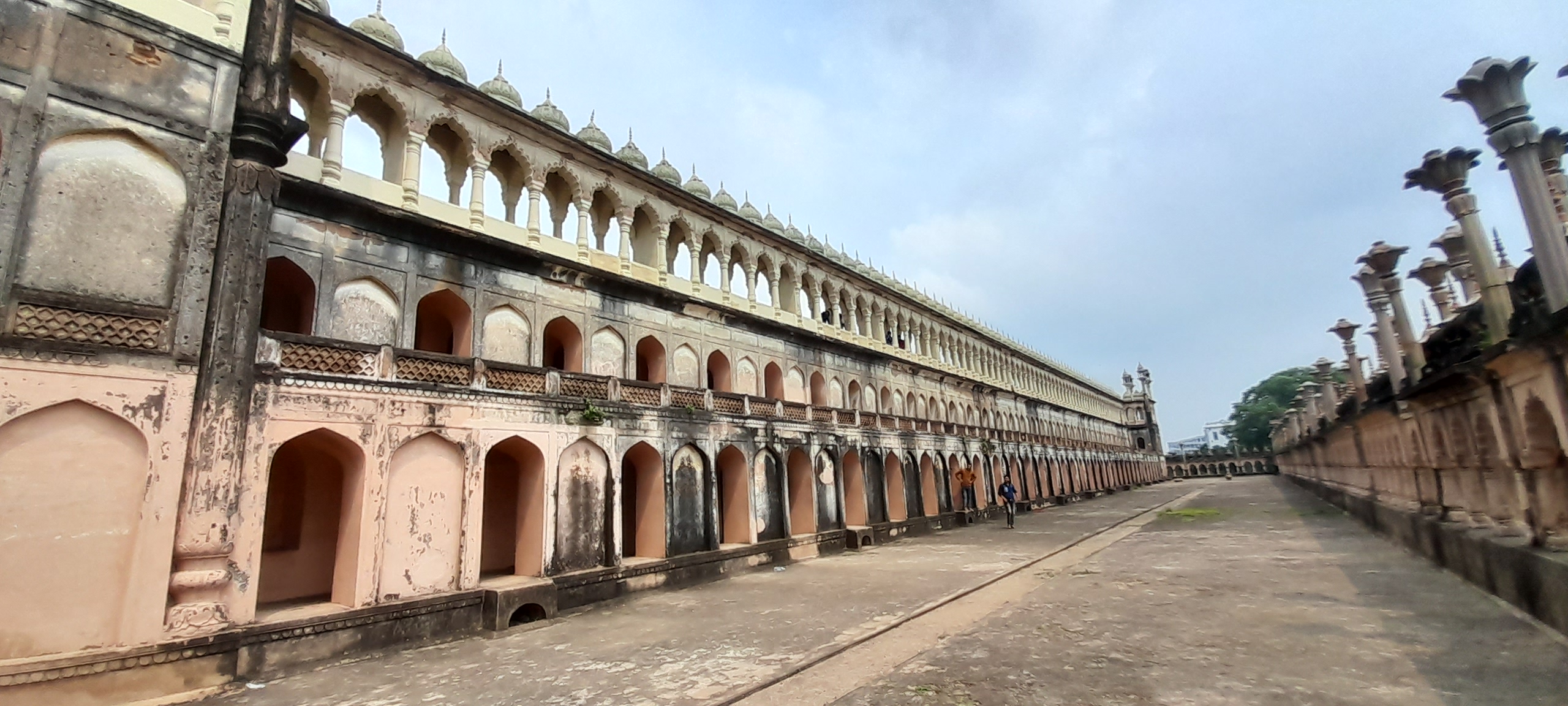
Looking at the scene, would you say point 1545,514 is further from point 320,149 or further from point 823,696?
point 320,149

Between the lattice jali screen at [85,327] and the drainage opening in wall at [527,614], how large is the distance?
633 centimetres

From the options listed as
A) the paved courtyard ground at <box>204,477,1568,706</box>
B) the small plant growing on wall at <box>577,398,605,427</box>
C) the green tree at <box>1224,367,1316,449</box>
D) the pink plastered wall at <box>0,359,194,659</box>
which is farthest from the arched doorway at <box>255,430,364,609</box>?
the green tree at <box>1224,367,1316,449</box>

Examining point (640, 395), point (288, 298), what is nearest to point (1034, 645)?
point (640, 395)

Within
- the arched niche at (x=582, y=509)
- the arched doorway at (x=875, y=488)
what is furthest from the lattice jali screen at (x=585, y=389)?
the arched doorway at (x=875, y=488)

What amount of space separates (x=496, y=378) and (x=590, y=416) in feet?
6.58

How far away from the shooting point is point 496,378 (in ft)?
40.8

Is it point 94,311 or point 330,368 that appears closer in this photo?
point 94,311

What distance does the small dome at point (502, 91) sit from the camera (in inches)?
613

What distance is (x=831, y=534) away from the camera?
20.2m

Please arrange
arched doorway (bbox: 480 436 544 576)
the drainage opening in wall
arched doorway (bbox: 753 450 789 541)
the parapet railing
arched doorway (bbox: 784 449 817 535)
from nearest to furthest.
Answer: the parapet railing, the drainage opening in wall, arched doorway (bbox: 480 436 544 576), arched doorway (bbox: 753 450 789 541), arched doorway (bbox: 784 449 817 535)

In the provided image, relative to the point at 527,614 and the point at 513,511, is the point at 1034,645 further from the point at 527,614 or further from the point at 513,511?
the point at 513,511

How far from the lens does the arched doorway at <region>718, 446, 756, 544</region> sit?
17531 millimetres

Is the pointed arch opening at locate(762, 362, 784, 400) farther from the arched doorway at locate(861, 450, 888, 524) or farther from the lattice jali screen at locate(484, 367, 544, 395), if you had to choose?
the lattice jali screen at locate(484, 367, 544, 395)

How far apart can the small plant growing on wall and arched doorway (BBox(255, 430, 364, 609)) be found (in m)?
4.11
